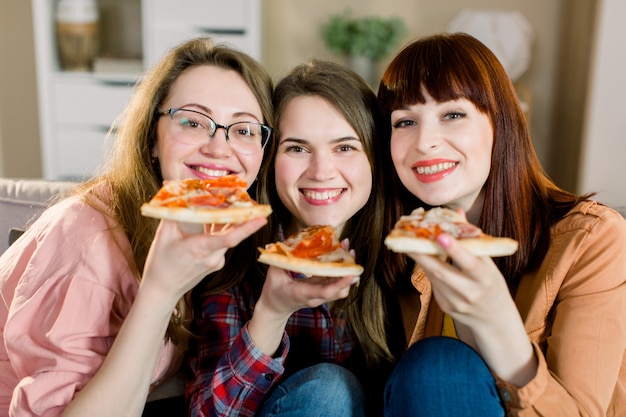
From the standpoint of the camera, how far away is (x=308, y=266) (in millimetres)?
1354

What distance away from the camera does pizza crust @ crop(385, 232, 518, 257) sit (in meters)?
1.21

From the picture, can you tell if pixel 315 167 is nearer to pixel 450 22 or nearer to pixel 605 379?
pixel 605 379

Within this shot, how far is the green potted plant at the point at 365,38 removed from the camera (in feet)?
14.2

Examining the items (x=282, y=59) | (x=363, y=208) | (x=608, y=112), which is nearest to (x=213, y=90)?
(x=363, y=208)

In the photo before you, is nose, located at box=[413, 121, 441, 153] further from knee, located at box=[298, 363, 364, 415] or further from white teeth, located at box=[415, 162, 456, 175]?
knee, located at box=[298, 363, 364, 415]

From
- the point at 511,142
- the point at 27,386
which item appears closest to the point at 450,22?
the point at 511,142

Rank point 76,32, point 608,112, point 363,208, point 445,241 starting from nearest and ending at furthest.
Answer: point 445,241
point 363,208
point 608,112
point 76,32

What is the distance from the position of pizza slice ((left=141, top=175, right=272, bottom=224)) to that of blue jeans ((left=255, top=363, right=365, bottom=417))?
0.41 meters

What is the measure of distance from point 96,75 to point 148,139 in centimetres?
281

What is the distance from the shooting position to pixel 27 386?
132 cm

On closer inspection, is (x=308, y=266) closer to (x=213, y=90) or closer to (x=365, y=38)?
(x=213, y=90)

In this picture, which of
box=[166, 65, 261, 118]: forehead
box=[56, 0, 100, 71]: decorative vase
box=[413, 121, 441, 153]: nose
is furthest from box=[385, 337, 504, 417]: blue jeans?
box=[56, 0, 100, 71]: decorative vase

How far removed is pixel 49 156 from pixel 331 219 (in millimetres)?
3138

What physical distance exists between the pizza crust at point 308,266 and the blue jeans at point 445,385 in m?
0.22
